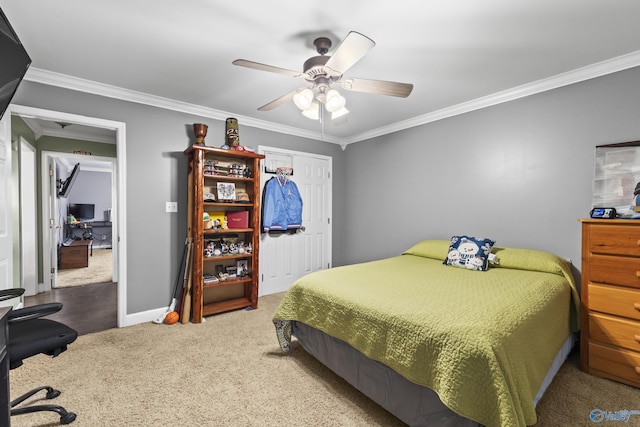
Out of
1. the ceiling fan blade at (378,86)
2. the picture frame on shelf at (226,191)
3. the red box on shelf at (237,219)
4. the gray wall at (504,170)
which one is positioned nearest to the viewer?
the ceiling fan blade at (378,86)

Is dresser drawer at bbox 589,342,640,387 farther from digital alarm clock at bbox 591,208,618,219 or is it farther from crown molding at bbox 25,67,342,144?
→ crown molding at bbox 25,67,342,144

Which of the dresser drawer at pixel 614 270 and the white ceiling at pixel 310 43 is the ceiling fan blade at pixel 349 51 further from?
the dresser drawer at pixel 614 270

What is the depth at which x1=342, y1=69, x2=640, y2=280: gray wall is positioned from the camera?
243 centimetres

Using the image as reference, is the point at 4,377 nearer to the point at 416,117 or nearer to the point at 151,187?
the point at 151,187

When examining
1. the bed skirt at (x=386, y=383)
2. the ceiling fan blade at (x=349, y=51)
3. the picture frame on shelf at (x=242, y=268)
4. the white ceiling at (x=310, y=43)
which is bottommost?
the bed skirt at (x=386, y=383)

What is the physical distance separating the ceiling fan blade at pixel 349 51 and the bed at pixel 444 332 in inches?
55.3

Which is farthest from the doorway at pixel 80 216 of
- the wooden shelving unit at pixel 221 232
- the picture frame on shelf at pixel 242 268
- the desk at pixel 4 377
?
the desk at pixel 4 377

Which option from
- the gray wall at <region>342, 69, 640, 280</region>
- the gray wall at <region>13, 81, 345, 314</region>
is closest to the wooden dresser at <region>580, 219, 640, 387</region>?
the gray wall at <region>342, 69, 640, 280</region>

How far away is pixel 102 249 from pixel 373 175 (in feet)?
28.1

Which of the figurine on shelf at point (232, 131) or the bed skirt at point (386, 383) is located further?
the figurine on shelf at point (232, 131)

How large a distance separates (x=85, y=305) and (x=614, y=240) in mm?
5272

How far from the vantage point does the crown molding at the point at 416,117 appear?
2334 mm

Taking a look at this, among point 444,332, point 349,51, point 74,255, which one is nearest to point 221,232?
point 349,51

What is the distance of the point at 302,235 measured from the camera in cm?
432
